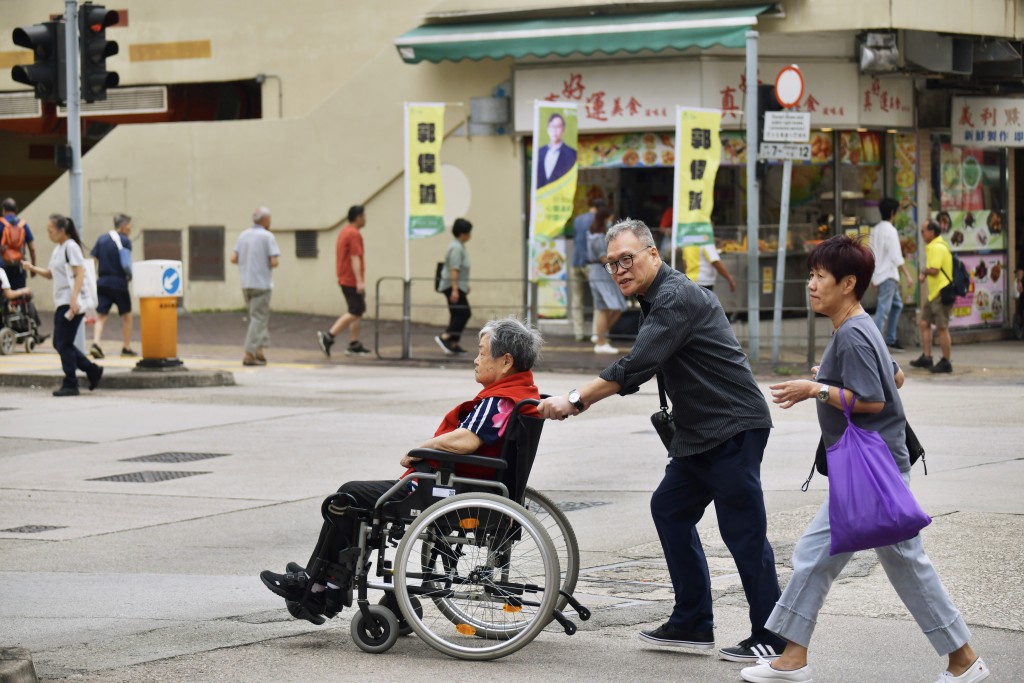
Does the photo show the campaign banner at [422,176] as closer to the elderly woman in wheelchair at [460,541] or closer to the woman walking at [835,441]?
the elderly woman in wheelchair at [460,541]

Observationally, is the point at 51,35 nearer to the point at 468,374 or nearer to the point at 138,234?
the point at 468,374

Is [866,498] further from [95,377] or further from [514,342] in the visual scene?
[95,377]

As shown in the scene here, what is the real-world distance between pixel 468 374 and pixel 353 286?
Answer: 247cm

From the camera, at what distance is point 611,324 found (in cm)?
2030

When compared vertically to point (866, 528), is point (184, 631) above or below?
below

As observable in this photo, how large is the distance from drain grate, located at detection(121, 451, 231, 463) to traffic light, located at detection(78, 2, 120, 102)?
5.40 metres

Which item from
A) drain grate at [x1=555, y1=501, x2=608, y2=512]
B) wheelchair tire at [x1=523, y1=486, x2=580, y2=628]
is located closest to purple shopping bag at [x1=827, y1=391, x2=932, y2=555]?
wheelchair tire at [x1=523, y1=486, x2=580, y2=628]

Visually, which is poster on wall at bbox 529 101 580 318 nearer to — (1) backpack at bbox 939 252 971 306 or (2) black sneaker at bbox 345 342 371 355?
(2) black sneaker at bbox 345 342 371 355

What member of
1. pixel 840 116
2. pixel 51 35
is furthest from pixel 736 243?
pixel 51 35

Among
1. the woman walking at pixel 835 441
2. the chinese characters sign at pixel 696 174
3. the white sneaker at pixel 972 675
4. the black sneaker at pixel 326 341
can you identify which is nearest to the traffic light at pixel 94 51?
the black sneaker at pixel 326 341

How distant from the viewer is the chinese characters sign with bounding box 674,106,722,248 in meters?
19.0

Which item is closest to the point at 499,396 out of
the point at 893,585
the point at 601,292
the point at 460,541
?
the point at 460,541

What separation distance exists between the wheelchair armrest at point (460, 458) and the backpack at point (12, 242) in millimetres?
15375

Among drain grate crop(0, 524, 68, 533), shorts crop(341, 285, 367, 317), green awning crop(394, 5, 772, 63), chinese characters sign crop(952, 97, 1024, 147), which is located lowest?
drain grate crop(0, 524, 68, 533)
